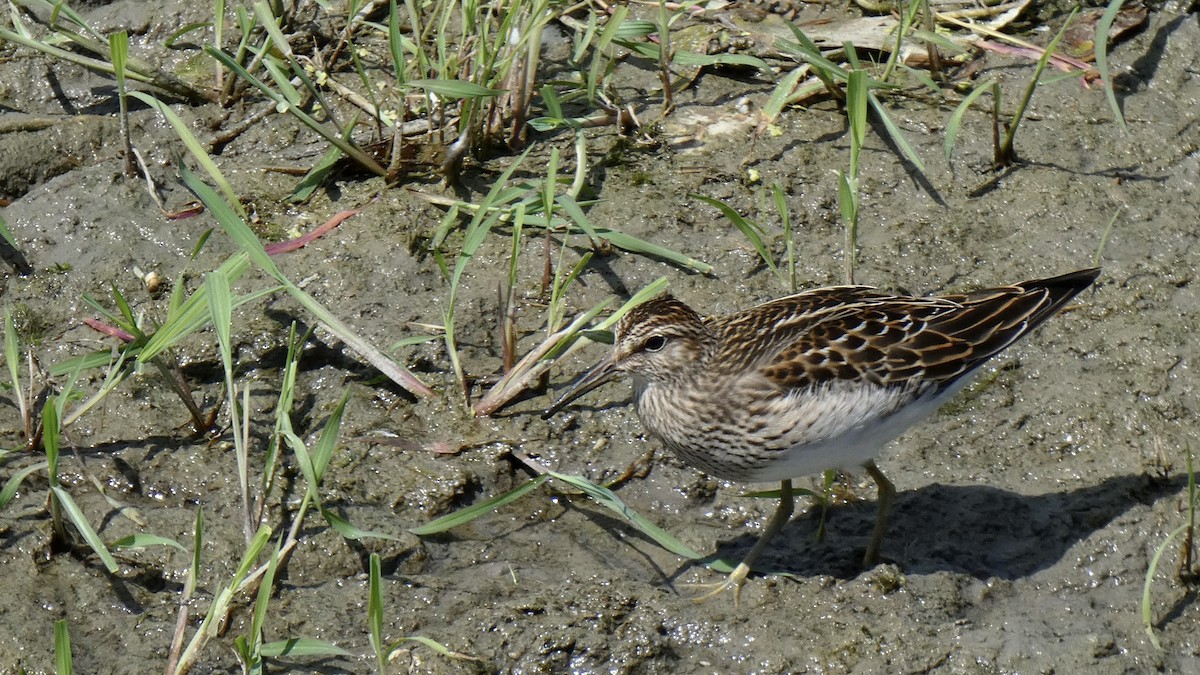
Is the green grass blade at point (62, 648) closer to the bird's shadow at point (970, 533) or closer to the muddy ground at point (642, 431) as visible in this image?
the muddy ground at point (642, 431)

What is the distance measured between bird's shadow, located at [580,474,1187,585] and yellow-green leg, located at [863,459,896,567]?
0.06m

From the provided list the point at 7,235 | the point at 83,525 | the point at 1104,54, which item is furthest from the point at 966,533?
the point at 7,235

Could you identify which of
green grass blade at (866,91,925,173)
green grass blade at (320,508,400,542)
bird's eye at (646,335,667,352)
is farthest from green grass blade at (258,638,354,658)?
green grass blade at (866,91,925,173)

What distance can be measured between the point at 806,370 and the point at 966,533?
40.6 inches

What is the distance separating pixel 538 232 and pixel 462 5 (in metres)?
1.24

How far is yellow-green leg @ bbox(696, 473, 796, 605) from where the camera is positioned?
4.95 metres

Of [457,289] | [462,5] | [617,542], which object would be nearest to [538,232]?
[457,289]

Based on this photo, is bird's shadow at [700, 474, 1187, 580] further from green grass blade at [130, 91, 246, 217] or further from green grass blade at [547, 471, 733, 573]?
green grass blade at [130, 91, 246, 217]

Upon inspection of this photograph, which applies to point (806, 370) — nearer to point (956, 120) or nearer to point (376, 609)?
point (376, 609)

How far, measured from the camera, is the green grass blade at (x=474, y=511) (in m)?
4.68

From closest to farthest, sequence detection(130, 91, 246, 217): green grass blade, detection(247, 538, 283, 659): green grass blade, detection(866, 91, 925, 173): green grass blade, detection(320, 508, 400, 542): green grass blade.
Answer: detection(247, 538, 283, 659): green grass blade, detection(320, 508, 400, 542): green grass blade, detection(130, 91, 246, 217): green grass blade, detection(866, 91, 925, 173): green grass blade

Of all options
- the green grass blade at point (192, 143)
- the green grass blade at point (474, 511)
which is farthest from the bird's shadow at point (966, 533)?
the green grass blade at point (192, 143)

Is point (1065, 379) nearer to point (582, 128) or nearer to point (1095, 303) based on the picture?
point (1095, 303)

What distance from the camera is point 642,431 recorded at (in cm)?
567
